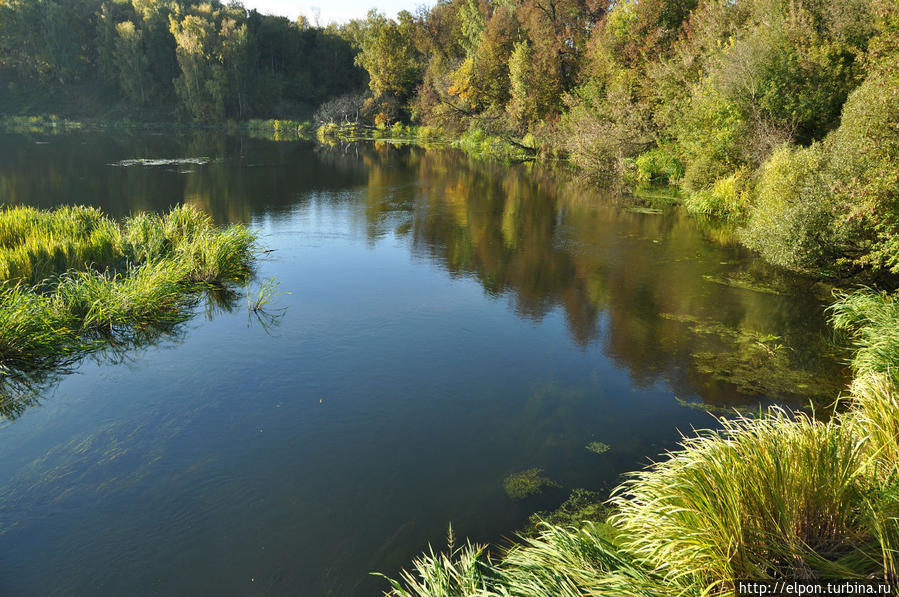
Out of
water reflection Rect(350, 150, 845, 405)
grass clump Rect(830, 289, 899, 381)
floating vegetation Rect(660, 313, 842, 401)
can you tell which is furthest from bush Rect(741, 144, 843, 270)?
floating vegetation Rect(660, 313, 842, 401)

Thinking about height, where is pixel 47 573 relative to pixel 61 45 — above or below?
below

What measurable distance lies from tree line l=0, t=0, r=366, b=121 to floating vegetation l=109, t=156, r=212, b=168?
31466mm

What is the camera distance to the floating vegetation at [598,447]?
7141mm

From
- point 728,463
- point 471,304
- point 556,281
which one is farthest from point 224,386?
point 556,281

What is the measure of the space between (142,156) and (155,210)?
A: 65.5 feet

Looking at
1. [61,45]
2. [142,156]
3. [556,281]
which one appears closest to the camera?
[556,281]

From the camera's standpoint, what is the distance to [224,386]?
8.69 metres

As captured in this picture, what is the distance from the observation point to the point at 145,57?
67.1 metres

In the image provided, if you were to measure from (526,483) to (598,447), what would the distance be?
1.26 m

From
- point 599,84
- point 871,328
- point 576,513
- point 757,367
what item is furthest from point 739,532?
point 599,84

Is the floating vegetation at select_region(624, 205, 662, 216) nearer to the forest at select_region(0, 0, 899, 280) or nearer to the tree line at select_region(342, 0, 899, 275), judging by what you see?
the tree line at select_region(342, 0, 899, 275)

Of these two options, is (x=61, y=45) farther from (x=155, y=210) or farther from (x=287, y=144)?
(x=155, y=210)

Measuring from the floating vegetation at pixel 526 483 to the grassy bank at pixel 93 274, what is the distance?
774 centimetres

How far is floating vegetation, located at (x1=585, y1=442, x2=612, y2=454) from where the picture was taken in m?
7.14
